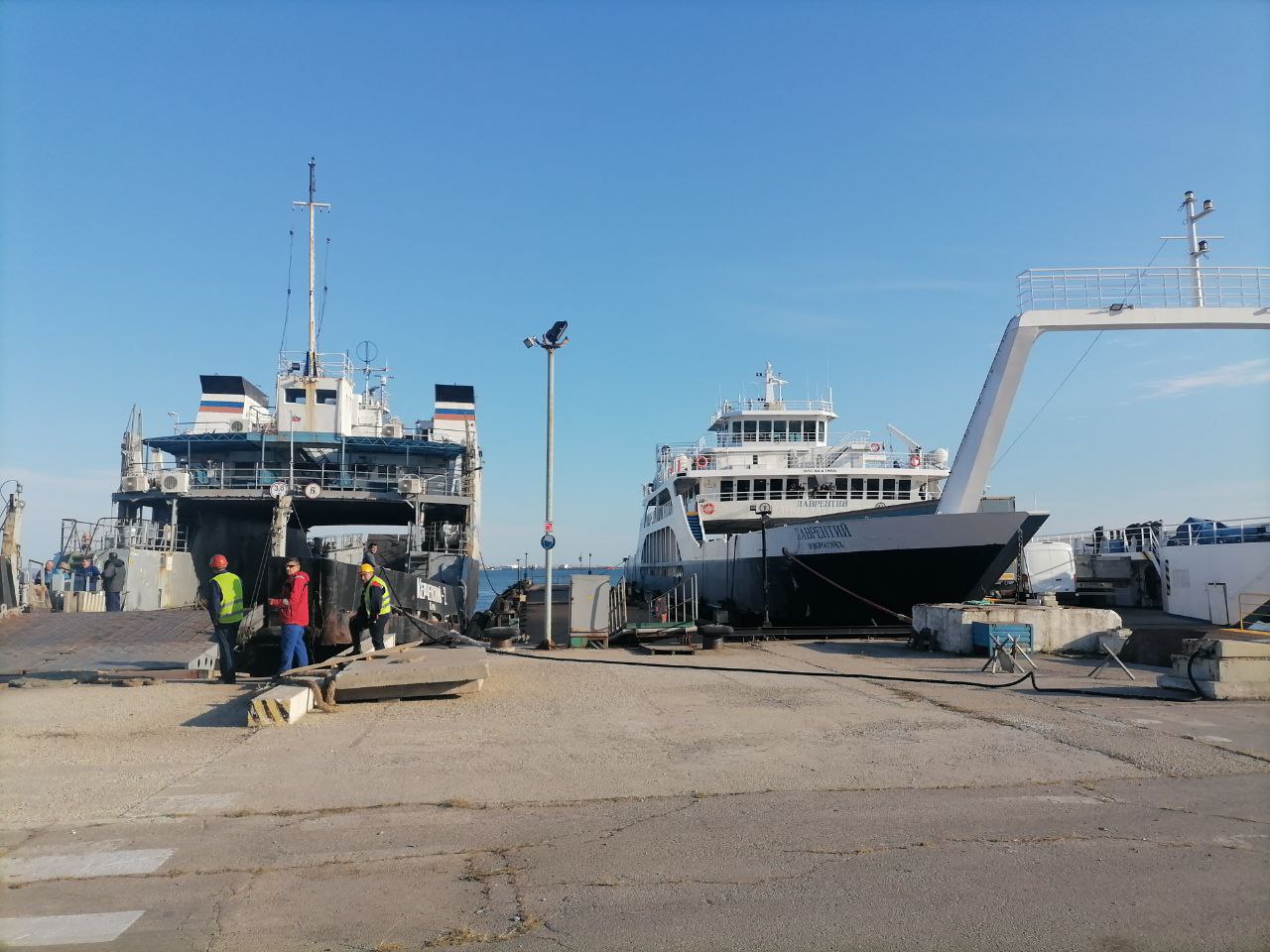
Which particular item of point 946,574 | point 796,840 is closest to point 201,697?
point 796,840

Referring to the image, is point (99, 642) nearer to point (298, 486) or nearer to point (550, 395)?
point (550, 395)

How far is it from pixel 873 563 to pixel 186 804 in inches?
606

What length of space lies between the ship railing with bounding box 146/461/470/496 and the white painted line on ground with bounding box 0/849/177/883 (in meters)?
23.9

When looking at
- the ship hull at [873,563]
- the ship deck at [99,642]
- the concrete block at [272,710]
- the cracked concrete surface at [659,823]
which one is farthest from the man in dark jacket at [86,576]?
the concrete block at [272,710]

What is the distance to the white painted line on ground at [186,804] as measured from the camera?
17.0 ft

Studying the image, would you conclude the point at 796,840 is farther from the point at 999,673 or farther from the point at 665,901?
the point at 999,673

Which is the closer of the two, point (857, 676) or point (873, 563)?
point (857, 676)

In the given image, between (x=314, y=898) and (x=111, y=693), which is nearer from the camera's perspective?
(x=314, y=898)

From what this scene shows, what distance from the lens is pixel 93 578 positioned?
21266 millimetres

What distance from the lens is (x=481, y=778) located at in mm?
5918

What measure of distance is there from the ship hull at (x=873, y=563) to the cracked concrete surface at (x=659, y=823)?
886cm

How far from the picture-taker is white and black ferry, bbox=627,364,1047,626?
17.5m

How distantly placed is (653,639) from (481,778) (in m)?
8.83

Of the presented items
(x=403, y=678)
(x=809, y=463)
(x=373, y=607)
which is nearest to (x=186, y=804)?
(x=403, y=678)
